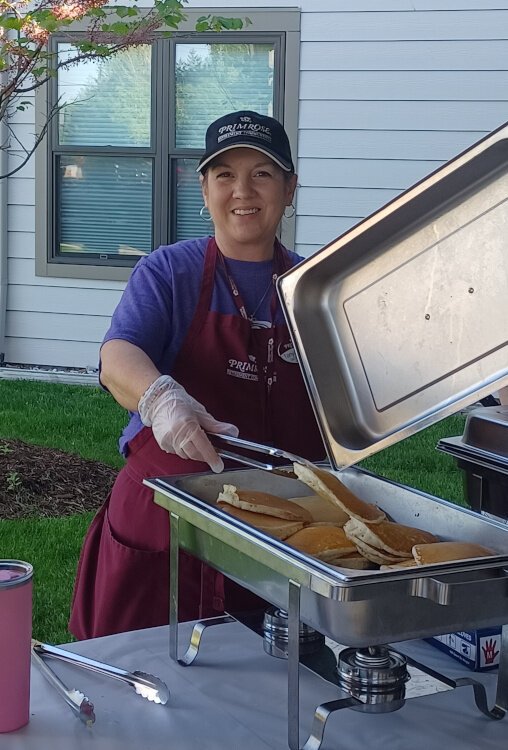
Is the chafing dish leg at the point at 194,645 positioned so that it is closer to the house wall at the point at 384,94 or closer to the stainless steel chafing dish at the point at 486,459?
the stainless steel chafing dish at the point at 486,459

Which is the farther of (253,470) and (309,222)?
(309,222)

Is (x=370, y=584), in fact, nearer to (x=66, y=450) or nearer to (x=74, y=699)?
(x=74, y=699)

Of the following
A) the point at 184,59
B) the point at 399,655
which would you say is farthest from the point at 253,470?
the point at 184,59

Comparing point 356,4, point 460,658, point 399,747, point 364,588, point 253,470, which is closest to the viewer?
point 364,588

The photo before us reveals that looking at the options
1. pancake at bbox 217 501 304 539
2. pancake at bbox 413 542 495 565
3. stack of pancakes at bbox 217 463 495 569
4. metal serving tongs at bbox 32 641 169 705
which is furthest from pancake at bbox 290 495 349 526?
metal serving tongs at bbox 32 641 169 705

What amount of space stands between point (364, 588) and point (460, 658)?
0.54 m

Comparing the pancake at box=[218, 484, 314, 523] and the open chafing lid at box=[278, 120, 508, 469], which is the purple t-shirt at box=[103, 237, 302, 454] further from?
the pancake at box=[218, 484, 314, 523]

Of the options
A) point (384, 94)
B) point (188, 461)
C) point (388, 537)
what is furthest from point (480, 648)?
point (384, 94)

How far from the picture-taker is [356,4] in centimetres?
595

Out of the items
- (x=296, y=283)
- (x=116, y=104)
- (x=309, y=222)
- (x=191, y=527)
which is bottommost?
(x=191, y=527)

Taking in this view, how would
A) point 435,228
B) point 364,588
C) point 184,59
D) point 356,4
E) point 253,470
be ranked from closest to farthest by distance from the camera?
point 364,588 < point 435,228 < point 253,470 < point 356,4 < point 184,59

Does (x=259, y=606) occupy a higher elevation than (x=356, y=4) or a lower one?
lower

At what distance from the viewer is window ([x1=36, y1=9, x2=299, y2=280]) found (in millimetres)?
6199

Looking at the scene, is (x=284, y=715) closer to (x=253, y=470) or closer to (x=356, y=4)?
(x=253, y=470)
